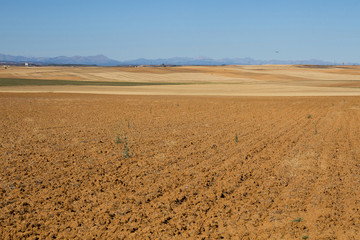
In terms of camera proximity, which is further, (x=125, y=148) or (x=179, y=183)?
(x=125, y=148)

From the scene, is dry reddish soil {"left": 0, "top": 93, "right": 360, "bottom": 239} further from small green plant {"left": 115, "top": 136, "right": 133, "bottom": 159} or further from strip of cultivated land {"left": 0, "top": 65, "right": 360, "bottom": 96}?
strip of cultivated land {"left": 0, "top": 65, "right": 360, "bottom": 96}

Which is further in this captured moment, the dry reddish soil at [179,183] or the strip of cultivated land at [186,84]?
the strip of cultivated land at [186,84]

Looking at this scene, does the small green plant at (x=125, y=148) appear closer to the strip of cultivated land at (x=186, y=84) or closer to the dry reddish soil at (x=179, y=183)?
the dry reddish soil at (x=179, y=183)

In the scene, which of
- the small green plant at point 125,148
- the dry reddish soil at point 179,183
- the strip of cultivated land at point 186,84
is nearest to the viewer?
the dry reddish soil at point 179,183

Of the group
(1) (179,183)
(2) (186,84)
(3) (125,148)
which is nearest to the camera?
(1) (179,183)

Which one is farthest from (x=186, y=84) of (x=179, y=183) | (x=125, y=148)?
(x=179, y=183)

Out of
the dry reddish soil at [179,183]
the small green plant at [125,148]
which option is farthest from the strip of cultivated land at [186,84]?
the small green plant at [125,148]

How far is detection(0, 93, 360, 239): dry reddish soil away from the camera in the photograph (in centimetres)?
732

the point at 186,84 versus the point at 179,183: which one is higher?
the point at 186,84

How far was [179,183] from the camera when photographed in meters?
9.91

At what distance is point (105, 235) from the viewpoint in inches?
275

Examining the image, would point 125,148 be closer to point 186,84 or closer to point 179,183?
point 179,183

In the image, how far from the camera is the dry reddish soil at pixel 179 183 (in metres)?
7.32

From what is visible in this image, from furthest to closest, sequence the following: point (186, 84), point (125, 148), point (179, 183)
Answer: point (186, 84)
point (125, 148)
point (179, 183)
